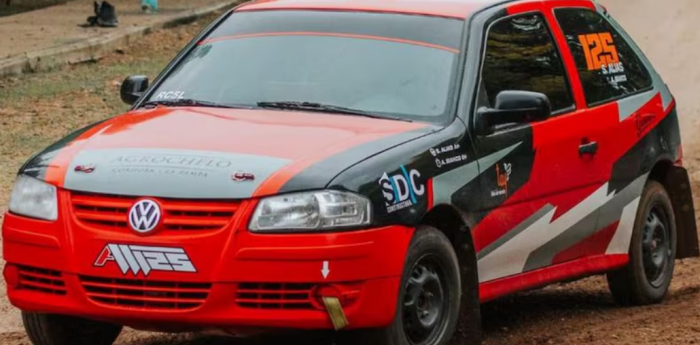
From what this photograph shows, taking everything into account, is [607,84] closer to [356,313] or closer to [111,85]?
[356,313]

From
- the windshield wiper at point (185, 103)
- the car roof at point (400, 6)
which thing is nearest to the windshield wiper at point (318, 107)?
the windshield wiper at point (185, 103)

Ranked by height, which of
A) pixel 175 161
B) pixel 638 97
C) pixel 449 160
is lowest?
pixel 638 97

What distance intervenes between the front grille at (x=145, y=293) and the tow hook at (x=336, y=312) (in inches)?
17.1

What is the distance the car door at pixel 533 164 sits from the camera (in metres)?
7.68

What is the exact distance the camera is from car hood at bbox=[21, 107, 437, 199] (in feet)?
21.7

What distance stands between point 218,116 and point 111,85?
32.2ft

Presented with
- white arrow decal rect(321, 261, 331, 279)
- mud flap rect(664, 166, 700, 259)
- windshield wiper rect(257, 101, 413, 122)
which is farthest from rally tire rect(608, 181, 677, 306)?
white arrow decal rect(321, 261, 331, 279)

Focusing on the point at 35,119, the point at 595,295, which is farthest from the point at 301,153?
the point at 35,119

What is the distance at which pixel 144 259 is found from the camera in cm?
657

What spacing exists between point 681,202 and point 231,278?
13.1ft

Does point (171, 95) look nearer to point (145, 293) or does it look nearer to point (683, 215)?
point (145, 293)

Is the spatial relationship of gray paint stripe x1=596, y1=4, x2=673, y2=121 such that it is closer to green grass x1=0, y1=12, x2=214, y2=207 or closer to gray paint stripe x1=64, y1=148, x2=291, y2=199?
gray paint stripe x1=64, y1=148, x2=291, y2=199

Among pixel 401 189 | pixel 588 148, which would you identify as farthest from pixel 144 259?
pixel 588 148

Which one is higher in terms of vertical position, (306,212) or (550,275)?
(306,212)
